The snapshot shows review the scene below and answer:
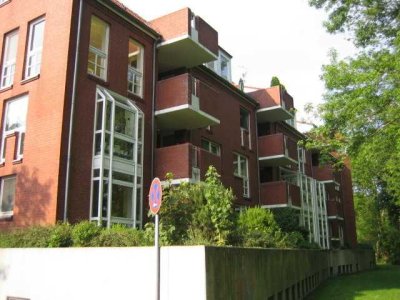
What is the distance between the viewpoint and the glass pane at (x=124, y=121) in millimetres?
15512

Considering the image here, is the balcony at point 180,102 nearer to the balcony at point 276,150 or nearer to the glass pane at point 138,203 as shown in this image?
the glass pane at point 138,203

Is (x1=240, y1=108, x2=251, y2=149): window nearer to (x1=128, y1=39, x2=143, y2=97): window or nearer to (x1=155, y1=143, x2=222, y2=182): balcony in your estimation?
(x1=155, y1=143, x2=222, y2=182): balcony

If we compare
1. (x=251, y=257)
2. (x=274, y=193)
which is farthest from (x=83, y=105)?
(x=274, y=193)

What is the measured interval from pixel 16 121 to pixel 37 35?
3.16 meters

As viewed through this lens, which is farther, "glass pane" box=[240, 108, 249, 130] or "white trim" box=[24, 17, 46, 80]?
"glass pane" box=[240, 108, 249, 130]

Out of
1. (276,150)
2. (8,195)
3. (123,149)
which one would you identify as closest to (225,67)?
(276,150)

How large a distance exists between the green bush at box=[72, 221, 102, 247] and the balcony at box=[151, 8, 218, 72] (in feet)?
30.2

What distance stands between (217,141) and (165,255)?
46.9 feet

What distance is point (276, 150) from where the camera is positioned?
25359mm

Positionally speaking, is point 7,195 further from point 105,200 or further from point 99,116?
point 99,116

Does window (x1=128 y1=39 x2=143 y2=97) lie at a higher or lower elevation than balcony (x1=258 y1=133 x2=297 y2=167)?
higher

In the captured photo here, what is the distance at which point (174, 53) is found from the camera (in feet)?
62.4

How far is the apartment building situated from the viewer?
1385 centimetres

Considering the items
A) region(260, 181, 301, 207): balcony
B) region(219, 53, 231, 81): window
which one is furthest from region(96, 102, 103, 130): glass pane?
region(260, 181, 301, 207): balcony
